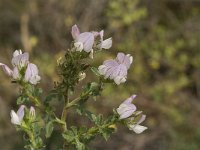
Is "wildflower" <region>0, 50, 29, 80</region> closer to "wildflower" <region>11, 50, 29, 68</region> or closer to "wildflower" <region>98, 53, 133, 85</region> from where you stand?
"wildflower" <region>11, 50, 29, 68</region>

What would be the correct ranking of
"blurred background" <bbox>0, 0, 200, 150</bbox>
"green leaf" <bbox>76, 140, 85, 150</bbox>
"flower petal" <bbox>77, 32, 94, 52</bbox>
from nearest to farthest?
"flower petal" <bbox>77, 32, 94, 52</bbox>, "green leaf" <bbox>76, 140, 85, 150</bbox>, "blurred background" <bbox>0, 0, 200, 150</bbox>

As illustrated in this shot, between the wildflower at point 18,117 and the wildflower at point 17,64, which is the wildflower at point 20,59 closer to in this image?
the wildflower at point 17,64

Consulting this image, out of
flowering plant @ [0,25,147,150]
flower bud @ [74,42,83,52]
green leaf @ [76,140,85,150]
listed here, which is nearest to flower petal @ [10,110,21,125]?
flowering plant @ [0,25,147,150]

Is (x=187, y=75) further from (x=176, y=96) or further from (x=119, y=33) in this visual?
(x=119, y=33)

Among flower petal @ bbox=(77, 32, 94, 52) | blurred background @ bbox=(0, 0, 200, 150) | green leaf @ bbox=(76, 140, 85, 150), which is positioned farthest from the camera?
blurred background @ bbox=(0, 0, 200, 150)

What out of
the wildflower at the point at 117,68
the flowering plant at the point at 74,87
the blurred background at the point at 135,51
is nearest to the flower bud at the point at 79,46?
the flowering plant at the point at 74,87

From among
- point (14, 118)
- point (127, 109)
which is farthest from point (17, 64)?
point (127, 109)

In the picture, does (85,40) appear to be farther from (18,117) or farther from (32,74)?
(18,117)
